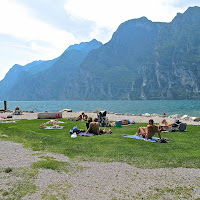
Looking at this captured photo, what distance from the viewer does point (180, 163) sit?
876 cm

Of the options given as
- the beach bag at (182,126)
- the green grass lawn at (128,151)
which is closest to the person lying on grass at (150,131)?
the green grass lawn at (128,151)

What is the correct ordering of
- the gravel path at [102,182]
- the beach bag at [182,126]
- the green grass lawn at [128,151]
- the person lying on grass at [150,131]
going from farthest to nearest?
the beach bag at [182,126] → the person lying on grass at [150,131] → the green grass lawn at [128,151] → the gravel path at [102,182]

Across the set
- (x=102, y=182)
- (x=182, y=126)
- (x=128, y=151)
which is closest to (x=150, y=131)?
(x=128, y=151)

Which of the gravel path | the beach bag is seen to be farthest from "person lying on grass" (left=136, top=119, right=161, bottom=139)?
the gravel path

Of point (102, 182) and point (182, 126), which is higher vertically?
point (182, 126)

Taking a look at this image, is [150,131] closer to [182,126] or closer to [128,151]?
[128,151]

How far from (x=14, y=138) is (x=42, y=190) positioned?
9286 millimetres

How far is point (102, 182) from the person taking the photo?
22.4 feet

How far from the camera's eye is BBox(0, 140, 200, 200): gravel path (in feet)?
19.5

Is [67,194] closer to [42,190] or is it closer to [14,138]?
[42,190]

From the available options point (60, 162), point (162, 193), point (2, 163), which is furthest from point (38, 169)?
point (162, 193)

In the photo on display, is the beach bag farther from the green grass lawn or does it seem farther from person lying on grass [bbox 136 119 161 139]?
the green grass lawn

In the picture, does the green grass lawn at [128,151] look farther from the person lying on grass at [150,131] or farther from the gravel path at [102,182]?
the person lying on grass at [150,131]

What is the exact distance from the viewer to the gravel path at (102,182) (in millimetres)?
5941
